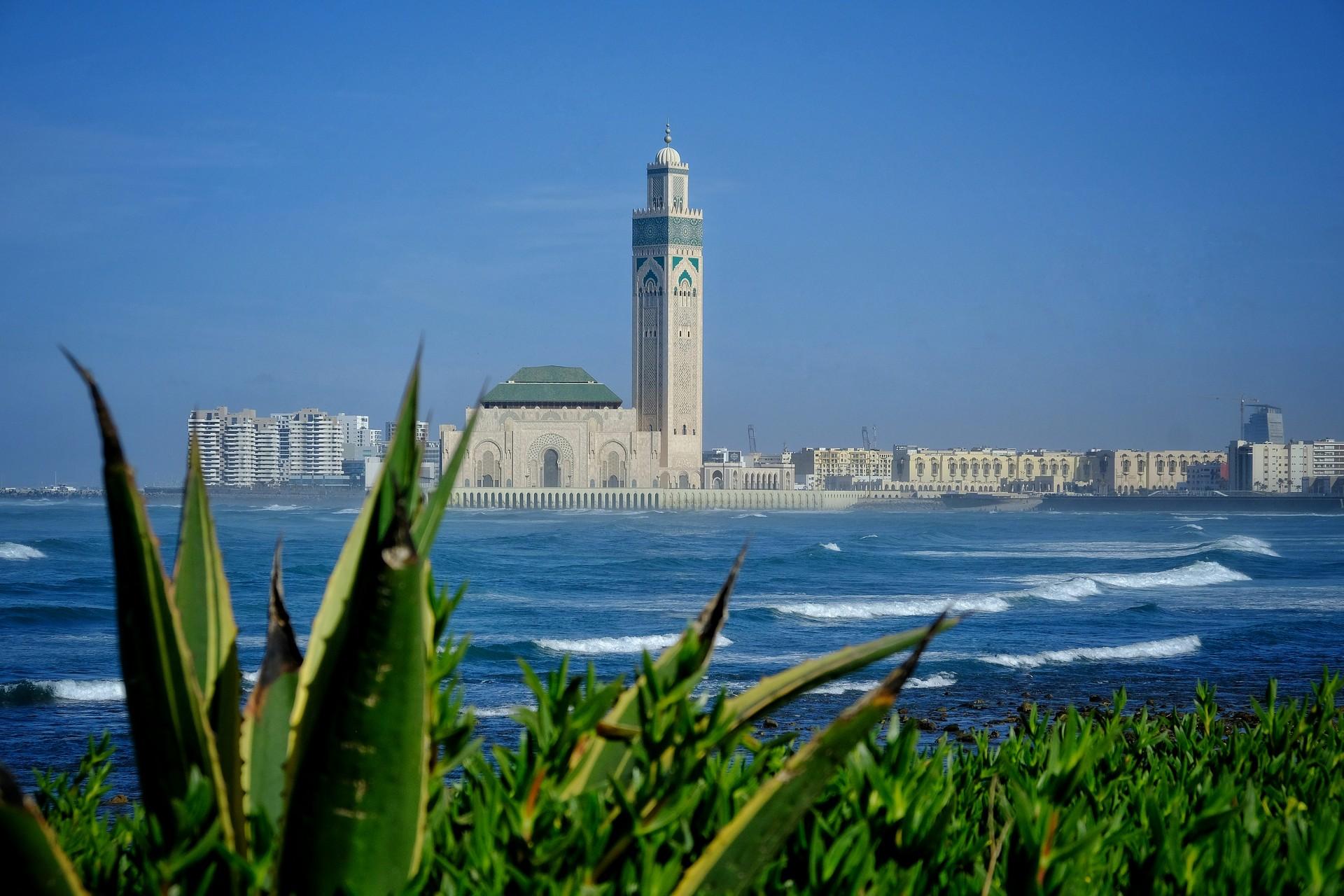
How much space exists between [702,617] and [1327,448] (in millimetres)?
137174

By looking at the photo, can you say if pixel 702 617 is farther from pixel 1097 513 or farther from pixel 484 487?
pixel 1097 513

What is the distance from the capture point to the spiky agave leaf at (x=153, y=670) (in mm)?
1884

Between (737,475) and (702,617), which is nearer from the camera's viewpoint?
(702,617)

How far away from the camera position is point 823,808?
251cm

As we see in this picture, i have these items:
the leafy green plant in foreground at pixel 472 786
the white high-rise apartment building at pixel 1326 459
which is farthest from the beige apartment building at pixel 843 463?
the leafy green plant in foreground at pixel 472 786

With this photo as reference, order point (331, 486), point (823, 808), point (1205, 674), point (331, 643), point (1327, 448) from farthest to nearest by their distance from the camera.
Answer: point (1327, 448) → point (331, 486) → point (1205, 674) → point (823, 808) → point (331, 643)

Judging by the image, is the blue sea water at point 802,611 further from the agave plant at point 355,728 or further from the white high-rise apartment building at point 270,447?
the white high-rise apartment building at point 270,447

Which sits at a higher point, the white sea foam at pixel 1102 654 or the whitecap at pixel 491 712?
the whitecap at pixel 491 712

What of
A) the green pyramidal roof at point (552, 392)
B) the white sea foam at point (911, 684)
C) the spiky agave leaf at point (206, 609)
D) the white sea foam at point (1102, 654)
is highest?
the green pyramidal roof at point (552, 392)

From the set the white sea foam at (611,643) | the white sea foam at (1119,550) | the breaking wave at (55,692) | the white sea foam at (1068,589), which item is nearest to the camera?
the breaking wave at (55,692)

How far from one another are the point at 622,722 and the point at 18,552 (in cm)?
4216

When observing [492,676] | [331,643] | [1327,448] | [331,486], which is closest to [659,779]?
[331,643]

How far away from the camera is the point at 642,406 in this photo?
87938mm

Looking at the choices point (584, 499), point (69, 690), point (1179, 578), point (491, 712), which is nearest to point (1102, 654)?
point (491, 712)
